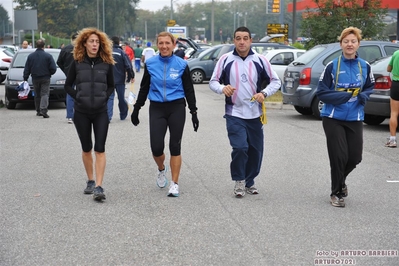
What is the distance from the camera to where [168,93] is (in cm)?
785

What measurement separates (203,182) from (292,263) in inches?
134

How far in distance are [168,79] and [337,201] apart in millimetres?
2147

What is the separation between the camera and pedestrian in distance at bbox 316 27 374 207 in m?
7.46

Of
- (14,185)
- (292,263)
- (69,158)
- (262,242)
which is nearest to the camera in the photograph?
(292,263)

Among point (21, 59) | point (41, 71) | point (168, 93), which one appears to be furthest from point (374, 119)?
point (21, 59)

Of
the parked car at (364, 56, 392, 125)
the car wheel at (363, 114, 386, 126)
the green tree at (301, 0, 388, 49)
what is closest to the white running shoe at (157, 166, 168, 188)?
the parked car at (364, 56, 392, 125)

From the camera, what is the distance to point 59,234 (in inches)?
249

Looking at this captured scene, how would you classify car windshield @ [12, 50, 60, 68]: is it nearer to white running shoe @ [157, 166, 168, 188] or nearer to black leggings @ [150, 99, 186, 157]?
white running shoe @ [157, 166, 168, 188]

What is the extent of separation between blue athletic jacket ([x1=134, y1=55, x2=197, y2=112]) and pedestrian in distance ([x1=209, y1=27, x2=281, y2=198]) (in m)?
0.30

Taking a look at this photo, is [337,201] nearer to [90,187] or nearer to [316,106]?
[90,187]

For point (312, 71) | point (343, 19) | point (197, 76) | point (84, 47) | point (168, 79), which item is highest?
point (343, 19)

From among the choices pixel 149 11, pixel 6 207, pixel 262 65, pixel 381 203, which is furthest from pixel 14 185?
pixel 149 11

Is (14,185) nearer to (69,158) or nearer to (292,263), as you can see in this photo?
(69,158)

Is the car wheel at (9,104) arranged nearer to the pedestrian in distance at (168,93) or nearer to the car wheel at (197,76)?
the pedestrian in distance at (168,93)
